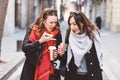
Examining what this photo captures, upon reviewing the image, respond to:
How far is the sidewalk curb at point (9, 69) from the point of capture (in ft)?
33.6

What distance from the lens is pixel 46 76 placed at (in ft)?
15.9

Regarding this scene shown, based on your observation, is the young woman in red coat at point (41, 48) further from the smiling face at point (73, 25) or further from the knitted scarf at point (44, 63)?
the smiling face at point (73, 25)

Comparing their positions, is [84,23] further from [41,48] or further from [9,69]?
[9,69]

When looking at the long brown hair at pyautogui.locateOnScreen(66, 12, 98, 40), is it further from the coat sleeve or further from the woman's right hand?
the coat sleeve

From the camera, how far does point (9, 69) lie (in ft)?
36.8

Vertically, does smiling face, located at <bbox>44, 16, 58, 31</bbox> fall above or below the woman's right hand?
above

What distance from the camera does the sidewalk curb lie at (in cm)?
1025

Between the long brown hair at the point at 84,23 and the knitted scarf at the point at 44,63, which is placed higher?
the long brown hair at the point at 84,23

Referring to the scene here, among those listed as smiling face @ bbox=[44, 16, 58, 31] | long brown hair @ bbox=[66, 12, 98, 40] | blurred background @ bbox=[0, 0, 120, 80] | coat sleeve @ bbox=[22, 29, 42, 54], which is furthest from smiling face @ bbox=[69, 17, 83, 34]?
blurred background @ bbox=[0, 0, 120, 80]

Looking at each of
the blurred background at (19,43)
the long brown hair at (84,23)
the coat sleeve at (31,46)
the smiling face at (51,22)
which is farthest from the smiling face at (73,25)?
the blurred background at (19,43)

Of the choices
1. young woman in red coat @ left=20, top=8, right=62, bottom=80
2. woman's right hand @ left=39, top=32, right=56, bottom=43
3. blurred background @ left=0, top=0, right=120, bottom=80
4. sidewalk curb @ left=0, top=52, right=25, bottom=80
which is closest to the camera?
woman's right hand @ left=39, top=32, right=56, bottom=43

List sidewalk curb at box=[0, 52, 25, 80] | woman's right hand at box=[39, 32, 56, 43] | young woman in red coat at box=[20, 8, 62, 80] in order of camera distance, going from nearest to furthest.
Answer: woman's right hand at box=[39, 32, 56, 43], young woman in red coat at box=[20, 8, 62, 80], sidewalk curb at box=[0, 52, 25, 80]

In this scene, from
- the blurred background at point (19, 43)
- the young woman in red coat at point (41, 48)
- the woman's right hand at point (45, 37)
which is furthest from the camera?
the blurred background at point (19, 43)

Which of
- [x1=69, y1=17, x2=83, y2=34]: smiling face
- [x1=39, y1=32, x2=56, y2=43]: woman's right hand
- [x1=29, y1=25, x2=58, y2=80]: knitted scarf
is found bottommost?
[x1=29, y1=25, x2=58, y2=80]: knitted scarf
